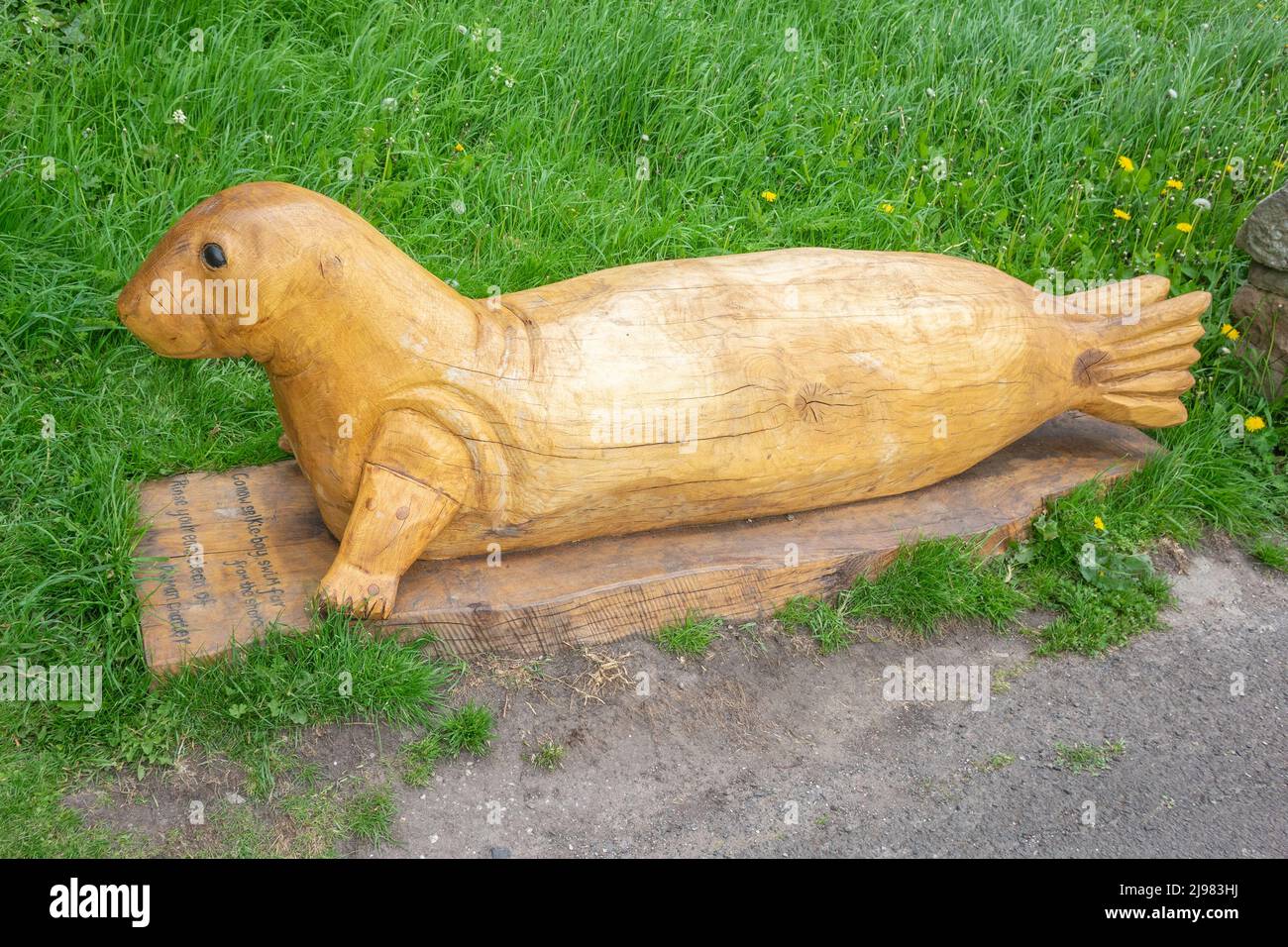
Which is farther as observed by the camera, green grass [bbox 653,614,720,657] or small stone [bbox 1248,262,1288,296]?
small stone [bbox 1248,262,1288,296]

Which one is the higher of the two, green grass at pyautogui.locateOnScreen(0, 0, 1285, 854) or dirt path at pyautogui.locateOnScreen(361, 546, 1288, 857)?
green grass at pyautogui.locateOnScreen(0, 0, 1285, 854)

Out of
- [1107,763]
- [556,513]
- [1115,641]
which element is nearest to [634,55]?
Answer: [556,513]

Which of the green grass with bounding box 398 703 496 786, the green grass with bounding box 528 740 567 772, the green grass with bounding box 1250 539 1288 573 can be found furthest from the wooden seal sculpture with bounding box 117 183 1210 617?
the green grass with bounding box 1250 539 1288 573

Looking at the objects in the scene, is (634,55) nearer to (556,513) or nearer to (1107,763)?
(556,513)

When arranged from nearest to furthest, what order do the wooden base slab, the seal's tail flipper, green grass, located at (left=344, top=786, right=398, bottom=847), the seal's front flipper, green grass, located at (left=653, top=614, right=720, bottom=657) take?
green grass, located at (left=344, top=786, right=398, bottom=847) → the seal's front flipper → the wooden base slab → green grass, located at (left=653, top=614, right=720, bottom=657) → the seal's tail flipper

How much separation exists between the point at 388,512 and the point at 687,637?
Result: 1125mm

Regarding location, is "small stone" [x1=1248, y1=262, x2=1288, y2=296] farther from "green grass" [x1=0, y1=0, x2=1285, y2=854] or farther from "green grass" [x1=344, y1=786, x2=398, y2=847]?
"green grass" [x1=344, y1=786, x2=398, y2=847]

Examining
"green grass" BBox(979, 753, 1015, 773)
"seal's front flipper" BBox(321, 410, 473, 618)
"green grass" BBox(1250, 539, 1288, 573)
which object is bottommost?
"green grass" BBox(979, 753, 1015, 773)

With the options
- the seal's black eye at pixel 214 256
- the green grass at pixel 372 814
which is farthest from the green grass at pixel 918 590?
the seal's black eye at pixel 214 256

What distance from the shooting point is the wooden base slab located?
407cm

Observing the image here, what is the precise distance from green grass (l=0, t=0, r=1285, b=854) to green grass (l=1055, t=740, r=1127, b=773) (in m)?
0.50

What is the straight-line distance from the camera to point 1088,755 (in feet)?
13.8

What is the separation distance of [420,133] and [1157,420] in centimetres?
348

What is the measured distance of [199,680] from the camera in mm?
3850
